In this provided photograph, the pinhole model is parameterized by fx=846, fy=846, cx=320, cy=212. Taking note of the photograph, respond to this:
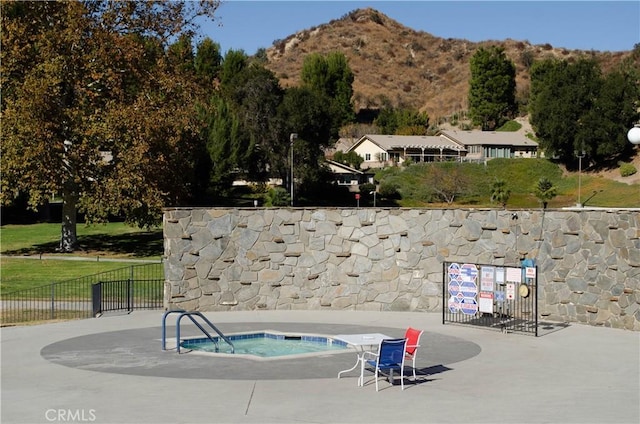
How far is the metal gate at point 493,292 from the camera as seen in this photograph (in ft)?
74.6

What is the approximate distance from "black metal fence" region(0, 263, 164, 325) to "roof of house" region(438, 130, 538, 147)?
86.5 m

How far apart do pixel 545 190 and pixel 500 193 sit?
639 centimetres

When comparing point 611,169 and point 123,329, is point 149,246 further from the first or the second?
point 611,169

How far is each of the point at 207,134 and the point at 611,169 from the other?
160 feet

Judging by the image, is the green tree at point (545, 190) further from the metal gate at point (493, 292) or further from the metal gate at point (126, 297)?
the metal gate at point (493, 292)

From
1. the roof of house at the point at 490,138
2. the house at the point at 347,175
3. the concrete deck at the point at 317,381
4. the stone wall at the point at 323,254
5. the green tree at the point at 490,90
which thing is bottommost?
the concrete deck at the point at 317,381

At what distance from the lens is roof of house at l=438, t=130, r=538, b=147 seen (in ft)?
377

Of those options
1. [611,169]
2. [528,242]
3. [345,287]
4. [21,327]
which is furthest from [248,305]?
[611,169]

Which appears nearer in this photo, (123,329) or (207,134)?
(123,329)

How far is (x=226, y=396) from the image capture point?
50.7 ft

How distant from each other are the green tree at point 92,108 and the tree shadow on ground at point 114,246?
1741 millimetres

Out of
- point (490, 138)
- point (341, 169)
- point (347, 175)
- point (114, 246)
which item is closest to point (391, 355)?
point (114, 246)

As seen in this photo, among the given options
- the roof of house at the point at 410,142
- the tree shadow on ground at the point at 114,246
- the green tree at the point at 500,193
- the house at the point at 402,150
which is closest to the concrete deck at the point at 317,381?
the tree shadow on ground at the point at 114,246

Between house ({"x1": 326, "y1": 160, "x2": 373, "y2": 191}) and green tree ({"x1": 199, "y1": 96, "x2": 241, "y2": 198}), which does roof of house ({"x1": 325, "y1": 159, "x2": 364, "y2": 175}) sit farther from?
green tree ({"x1": 199, "y1": 96, "x2": 241, "y2": 198})
